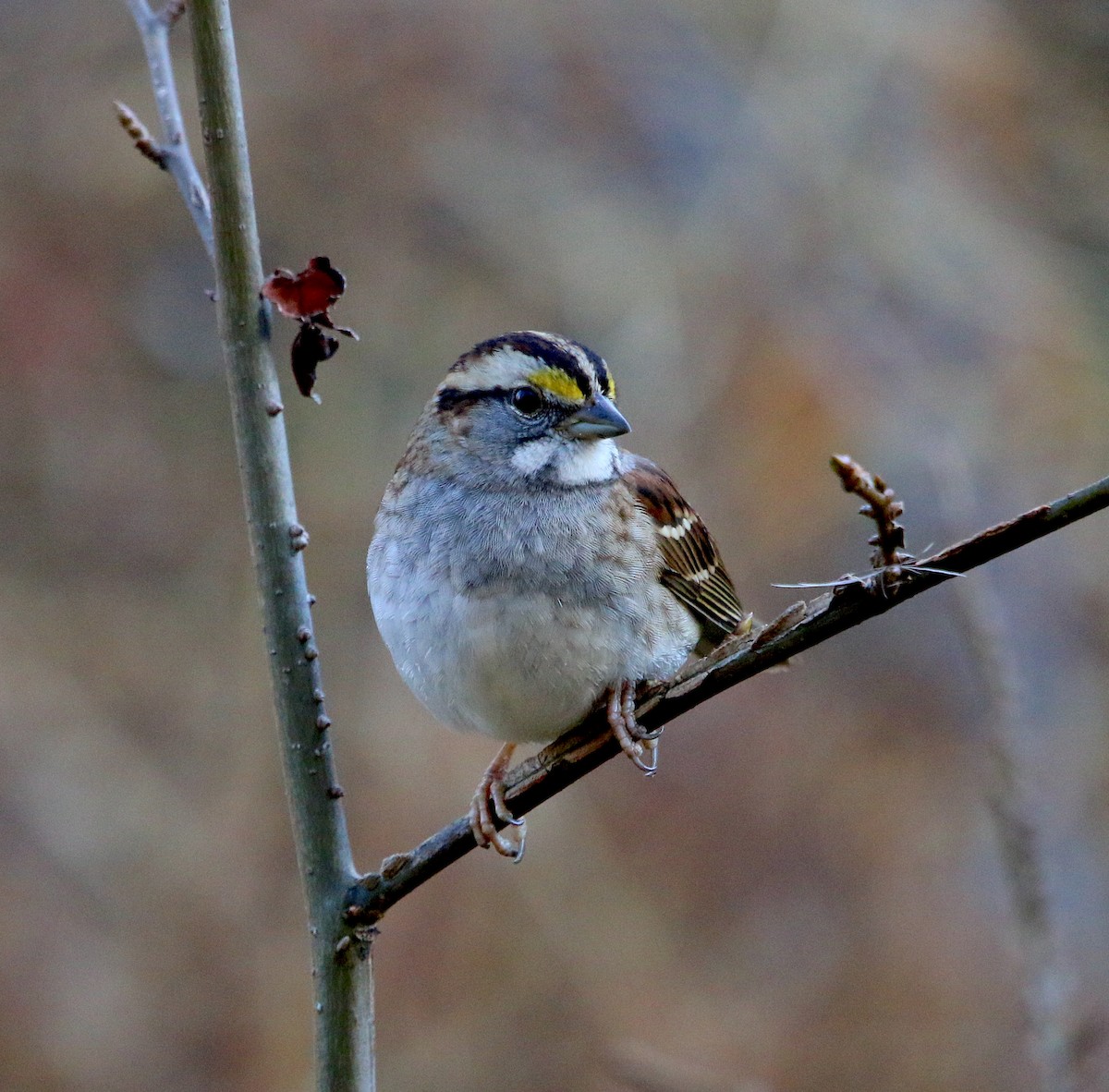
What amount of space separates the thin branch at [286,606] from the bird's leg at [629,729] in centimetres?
47

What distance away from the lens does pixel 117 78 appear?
Answer: 6008mm

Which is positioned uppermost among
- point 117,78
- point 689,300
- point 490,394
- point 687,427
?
point 117,78

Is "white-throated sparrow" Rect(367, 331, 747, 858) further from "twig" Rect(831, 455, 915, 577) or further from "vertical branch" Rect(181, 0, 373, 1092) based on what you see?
"twig" Rect(831, 455, 915, 577)

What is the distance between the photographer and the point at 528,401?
288 cm

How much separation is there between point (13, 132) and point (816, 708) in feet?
14.2

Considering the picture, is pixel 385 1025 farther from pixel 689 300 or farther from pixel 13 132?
pixel 13 132

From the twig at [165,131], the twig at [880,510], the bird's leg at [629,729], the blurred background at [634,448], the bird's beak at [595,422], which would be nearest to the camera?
the twig at [880,510]

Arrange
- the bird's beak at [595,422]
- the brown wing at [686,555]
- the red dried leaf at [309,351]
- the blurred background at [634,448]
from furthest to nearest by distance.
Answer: the blurred background at [634,448]
the brown wing at [686,555]
the bird's beak at [595,422]
the red dried leaf at [309,351]

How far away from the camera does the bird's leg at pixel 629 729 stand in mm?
2195

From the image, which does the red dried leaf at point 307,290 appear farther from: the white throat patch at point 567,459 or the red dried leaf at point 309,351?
the white throat patch at point 567,459

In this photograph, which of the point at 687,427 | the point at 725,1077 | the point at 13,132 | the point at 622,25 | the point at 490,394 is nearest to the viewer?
the point at 490,394

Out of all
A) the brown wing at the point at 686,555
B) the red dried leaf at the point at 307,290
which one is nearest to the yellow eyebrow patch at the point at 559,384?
the brown wing at the point at 686,555

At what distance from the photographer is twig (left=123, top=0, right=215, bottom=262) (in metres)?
2.05

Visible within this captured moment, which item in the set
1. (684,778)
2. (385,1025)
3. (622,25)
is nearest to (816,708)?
(684,778)
